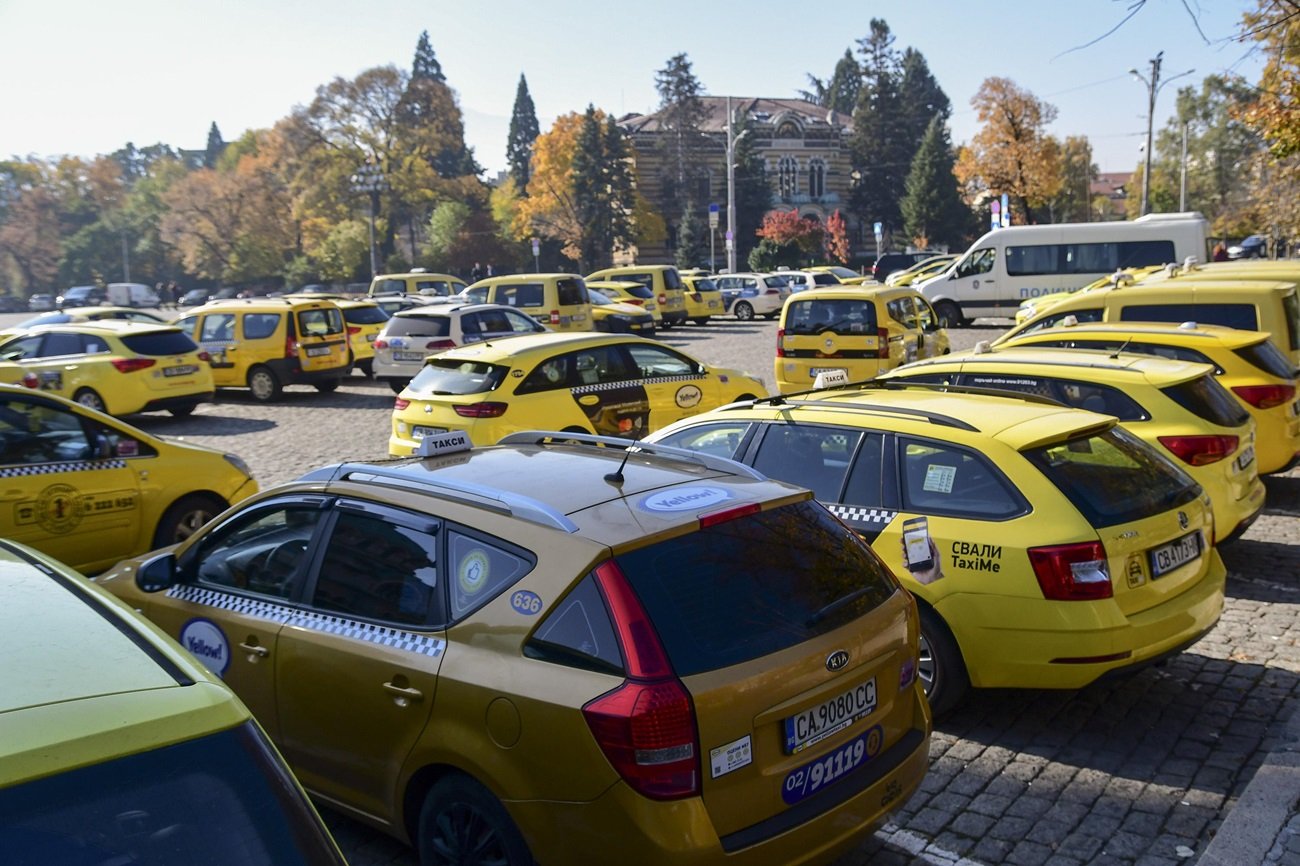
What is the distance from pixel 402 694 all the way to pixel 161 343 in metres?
15.4

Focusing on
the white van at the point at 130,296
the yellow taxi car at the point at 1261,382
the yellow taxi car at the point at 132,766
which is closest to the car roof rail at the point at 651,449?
the yellow taxi car at the point at 132,766

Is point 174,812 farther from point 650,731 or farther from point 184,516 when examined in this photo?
point 184,516

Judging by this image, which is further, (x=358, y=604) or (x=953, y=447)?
(x=953, y=447)

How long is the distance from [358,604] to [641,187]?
8115 cm

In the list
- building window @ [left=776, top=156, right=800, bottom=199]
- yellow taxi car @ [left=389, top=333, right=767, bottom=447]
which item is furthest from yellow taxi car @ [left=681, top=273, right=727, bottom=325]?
building window @ [left=776, top=156, right=800, bottom=199]

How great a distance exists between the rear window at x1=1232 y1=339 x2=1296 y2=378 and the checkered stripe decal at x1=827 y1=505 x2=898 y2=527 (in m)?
5.17

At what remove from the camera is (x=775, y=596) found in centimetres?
→ 379

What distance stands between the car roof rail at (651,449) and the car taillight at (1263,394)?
5.95 meters

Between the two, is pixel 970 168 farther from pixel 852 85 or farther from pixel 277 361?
pixel 852 85

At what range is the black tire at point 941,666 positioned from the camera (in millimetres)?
5363

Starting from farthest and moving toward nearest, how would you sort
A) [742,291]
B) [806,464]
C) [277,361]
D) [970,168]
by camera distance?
[970,168] < [742,291] < [277,361] < [806,464]

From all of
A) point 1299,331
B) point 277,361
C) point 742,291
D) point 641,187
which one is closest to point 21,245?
point 641,187

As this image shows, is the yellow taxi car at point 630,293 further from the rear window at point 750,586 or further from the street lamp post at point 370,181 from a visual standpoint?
the rear window at point 750,586

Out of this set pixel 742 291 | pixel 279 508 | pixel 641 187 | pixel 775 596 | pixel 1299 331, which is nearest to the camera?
pixel 775 596
